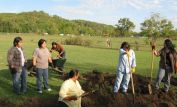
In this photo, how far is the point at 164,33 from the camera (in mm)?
67500

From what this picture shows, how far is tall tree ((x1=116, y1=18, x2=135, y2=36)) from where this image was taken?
109062 millimetres

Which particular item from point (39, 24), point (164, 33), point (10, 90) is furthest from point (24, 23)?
point (10, 90)

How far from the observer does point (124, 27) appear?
110 meters

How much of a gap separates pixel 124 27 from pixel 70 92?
103 meters

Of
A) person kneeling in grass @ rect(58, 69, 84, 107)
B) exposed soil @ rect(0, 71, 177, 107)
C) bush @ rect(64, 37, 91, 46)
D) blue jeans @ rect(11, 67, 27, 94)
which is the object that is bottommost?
bush @ rect(64, 37, 91, 46)

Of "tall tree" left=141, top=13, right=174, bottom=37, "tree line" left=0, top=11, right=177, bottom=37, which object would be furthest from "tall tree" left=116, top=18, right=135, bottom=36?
"tall tree" left=141, top=13, right=174, bottom=37

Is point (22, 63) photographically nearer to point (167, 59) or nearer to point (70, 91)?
point (70, 91)

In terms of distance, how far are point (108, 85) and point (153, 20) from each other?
52136 millimetres

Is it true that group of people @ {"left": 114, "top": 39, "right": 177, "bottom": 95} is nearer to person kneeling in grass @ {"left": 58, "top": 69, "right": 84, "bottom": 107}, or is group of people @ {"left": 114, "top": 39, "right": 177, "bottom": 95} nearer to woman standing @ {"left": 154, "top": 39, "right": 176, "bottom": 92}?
woman standing @ {"left": 154, "top": 39, "right": 176, "bottom": 92}

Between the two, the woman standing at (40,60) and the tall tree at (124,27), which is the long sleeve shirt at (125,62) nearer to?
the woman standing at (40,60)

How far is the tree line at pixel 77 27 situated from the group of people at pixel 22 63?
52.4 metres

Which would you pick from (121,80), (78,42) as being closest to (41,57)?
(121,80)

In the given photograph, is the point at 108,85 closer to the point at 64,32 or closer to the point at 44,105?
the point at 44,105

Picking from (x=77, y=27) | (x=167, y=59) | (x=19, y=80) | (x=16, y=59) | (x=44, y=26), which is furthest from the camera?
(x=77, y=27)
